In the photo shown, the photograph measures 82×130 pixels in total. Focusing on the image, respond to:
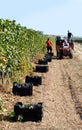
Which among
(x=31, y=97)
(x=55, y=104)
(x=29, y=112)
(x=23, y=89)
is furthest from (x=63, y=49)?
(x=29, y=112)

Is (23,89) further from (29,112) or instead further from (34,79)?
(29,112)

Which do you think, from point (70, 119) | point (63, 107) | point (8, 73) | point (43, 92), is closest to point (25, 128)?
point (70, 119)

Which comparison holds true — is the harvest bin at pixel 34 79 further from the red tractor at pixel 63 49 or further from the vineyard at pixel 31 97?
the red tractor at pixel 63 49

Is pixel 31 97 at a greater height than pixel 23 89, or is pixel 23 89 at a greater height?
pixel 23 89

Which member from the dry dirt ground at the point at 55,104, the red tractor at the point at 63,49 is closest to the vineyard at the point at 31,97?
the dry dirt ground at the point at 55,104

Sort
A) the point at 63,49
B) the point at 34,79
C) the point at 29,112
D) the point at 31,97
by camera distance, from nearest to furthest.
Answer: the point at 29,112 → the point at 31,97 → the point at 34,79 → the point at 63,49

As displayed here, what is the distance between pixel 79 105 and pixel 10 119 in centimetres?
270

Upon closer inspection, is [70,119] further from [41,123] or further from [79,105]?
[79,105]

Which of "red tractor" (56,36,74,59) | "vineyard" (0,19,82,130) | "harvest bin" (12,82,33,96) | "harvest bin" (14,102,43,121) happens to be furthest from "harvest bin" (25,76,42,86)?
"red tractor" (56,36,74,59)

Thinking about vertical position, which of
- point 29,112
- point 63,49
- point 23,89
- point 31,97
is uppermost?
point 29,112

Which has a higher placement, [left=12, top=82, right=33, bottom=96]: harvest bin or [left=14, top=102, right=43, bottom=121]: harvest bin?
[left=14, top=102, right=43, bottom=121]: harvest bin

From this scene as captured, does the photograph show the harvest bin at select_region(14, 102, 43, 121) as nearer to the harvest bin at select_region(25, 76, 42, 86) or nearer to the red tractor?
the harvest bin at select_region(25, 76, 42, 86)

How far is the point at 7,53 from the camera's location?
15062 millimetres

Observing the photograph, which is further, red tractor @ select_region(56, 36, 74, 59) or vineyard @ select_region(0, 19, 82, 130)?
red tractor @ select_region(56, 36, 74, 59)
